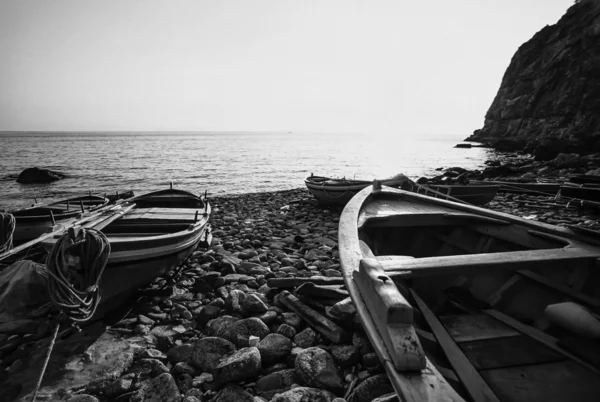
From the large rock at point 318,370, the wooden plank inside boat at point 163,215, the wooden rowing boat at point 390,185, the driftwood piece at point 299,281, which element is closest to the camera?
the large rock at point 318,370

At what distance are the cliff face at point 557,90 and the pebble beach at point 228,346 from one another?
1662 inches

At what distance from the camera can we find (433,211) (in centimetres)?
538

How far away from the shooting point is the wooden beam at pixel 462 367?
2.16 m

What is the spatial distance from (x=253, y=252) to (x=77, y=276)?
173 inches

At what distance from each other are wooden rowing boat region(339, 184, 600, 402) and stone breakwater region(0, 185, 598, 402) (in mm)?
839

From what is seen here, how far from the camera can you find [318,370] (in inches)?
130

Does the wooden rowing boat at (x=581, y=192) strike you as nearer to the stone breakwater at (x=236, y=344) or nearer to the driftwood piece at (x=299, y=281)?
the stone breakwater at (x=236, y=344)

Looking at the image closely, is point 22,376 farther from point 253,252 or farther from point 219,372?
point 253,252

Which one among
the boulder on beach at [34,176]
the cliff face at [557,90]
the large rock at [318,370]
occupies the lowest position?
the boulder on beach at [34,176]

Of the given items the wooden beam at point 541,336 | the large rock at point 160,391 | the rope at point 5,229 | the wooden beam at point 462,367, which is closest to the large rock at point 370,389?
the wooden beam at point 462,367

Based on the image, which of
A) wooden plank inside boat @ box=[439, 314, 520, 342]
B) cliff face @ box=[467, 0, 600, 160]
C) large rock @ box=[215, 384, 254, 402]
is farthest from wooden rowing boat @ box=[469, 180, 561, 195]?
cliff face @ box=[467, 0, 600, 160]

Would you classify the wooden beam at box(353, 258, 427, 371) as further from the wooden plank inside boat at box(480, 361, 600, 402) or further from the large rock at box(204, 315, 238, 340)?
the large rock at box(204, 315, 238, 340)

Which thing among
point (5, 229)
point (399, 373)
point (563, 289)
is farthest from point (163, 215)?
point (563, 289)

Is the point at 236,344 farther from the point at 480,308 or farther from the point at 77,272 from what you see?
the point at 480,308
